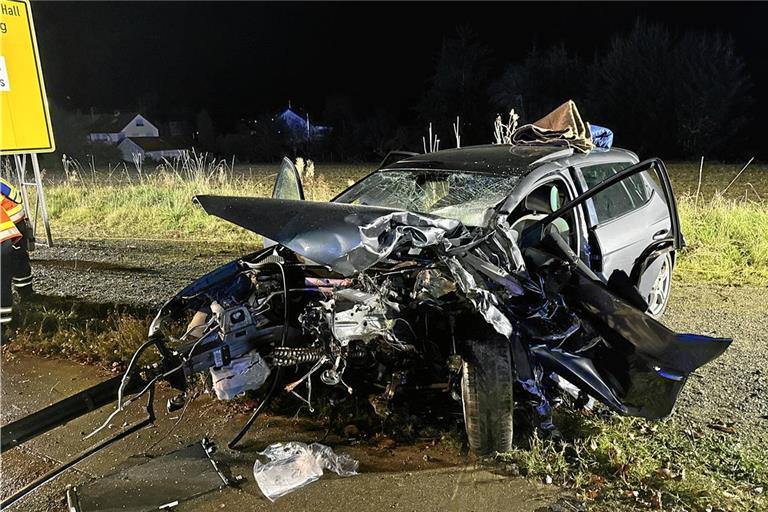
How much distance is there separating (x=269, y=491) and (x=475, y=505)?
1.02 metres

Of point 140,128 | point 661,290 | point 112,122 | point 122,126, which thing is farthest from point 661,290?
point 140,128

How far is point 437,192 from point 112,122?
8374 centimetres

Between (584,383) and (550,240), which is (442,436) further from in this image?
(550,240)

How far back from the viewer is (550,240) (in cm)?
350

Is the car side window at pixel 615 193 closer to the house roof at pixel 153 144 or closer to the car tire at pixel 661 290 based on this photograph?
the car tire at pixel 661 290

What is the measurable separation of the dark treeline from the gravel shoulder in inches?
731

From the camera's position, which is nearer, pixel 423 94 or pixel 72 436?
pixel 72 436

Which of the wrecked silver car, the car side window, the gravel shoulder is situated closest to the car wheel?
the gravel shoulder

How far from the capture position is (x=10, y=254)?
16.3 ft

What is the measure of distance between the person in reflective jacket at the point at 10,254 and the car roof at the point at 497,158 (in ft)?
10.5

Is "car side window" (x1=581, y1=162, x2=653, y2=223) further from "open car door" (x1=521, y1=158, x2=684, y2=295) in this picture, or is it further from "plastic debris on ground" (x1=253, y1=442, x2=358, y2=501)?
"plastic debris on ground" (x1=253, y1=442, x2=358, y2=501)

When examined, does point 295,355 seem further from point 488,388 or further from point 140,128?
point 140,128

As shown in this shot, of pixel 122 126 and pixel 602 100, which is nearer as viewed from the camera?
pixel 602 100

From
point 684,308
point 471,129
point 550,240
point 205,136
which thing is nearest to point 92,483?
point 550,240
